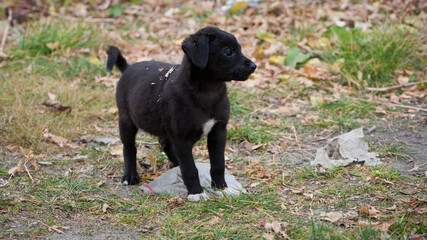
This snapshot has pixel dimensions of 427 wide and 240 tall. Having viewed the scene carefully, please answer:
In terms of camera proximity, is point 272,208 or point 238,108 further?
point 238,108

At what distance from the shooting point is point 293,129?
17.0 feet

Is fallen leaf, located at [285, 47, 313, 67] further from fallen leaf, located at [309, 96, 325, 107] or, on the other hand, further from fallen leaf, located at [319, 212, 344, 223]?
fallen leaf, located at [319, 212, 344, 223]

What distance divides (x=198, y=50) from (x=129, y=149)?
51.5 inches

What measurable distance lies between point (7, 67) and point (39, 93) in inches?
47.3

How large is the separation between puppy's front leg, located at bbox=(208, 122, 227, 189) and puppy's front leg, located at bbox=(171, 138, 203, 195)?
151 mm

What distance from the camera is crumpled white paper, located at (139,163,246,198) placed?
3.76 metres

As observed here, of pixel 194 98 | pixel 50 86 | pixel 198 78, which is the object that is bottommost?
pixel 50 86

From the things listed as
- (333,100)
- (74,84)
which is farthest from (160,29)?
(333,100)

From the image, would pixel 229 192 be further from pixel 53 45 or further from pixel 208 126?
pixel 53 45

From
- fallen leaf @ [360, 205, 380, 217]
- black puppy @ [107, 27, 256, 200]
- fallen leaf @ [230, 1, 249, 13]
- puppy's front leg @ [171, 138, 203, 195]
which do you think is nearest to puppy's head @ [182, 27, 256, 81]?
black puppy @ [107, 27, 256, 200]

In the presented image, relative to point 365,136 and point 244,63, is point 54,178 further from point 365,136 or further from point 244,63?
point 365,136

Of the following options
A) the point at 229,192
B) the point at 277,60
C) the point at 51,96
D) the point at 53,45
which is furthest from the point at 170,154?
the point at 53,45

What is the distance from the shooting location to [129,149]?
4.19 meters

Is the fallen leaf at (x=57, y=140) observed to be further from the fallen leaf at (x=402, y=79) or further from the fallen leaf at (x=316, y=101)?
the fallen leaf at (x=402, y=79)
